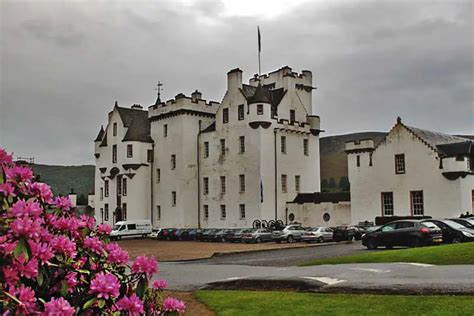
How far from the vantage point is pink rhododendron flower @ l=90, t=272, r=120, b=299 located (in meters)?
4.68

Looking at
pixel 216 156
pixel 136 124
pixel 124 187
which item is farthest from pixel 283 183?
pixel 136 124

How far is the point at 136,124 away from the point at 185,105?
30.1 feet

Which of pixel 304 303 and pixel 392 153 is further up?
pixel 392 153

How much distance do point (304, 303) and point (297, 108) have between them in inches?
1979

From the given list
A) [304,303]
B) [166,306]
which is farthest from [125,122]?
[166,306]

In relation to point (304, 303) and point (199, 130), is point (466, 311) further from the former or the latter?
point (199, 130)

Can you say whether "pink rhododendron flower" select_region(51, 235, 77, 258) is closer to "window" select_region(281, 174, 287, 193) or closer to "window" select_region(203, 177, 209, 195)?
"window" select_region(281, 174, 287, 193)

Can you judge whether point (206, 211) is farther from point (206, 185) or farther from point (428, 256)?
point (428, 256)

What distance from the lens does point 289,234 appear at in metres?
47.2

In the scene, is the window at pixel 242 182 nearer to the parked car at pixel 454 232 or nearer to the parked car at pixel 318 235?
the parked car at pixel 318 235

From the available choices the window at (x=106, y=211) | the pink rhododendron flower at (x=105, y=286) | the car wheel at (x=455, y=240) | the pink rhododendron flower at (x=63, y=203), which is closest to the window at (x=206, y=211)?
the window at (x=106, y=211)

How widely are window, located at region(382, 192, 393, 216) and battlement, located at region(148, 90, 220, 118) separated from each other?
24.7 metres

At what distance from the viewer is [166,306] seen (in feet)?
17.4

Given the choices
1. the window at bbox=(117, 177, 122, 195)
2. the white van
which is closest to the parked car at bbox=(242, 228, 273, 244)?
the white van
